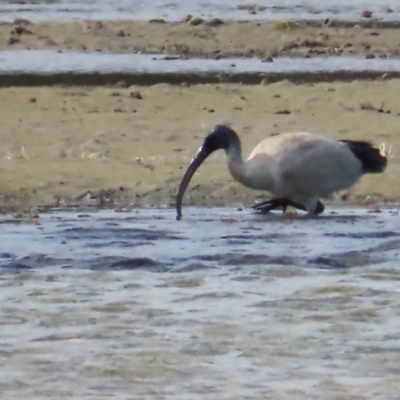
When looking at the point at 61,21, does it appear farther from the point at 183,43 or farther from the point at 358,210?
A: the point at 358,210

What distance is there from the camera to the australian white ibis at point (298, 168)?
412 inches

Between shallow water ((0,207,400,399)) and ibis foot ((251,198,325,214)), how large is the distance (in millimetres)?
97

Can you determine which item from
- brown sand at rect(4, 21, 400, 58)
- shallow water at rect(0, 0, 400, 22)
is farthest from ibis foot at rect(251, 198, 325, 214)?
shallow water at rect(0, 0, 400, 22)

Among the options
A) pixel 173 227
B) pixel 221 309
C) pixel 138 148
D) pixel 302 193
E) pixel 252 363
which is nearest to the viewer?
pixel 252 363

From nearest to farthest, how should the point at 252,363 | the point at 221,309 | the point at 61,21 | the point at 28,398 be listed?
the point at 28,398 < the point at 252,363 < the point at 221,309 < the point at 61,21

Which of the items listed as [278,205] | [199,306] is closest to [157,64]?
[278,205]

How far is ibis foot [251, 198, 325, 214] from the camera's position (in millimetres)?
10477

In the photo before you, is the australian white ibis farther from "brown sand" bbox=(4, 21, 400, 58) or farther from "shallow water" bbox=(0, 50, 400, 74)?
"brown sand" bbox=(4, 21, 400, 58)

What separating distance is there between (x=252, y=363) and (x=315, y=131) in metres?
7.86

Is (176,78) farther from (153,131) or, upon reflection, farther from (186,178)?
(186,178)

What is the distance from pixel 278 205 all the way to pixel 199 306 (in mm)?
3290

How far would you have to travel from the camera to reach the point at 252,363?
6199 millimetres

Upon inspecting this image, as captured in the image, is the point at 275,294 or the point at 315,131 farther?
the point at 315,131

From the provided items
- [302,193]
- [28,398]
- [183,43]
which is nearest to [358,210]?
[302,193]
